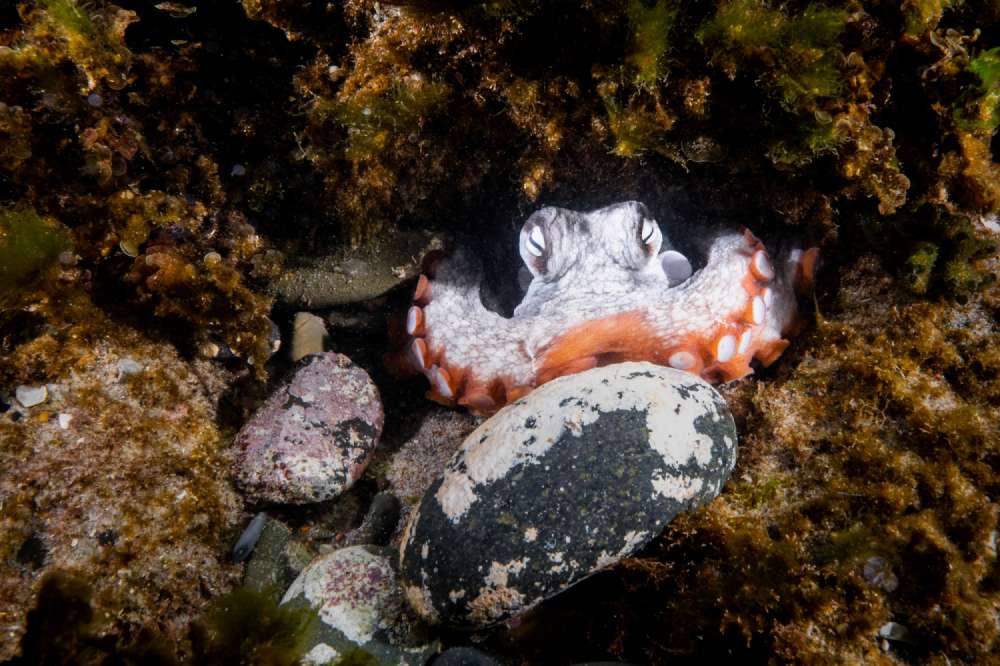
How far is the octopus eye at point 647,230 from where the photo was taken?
321cm

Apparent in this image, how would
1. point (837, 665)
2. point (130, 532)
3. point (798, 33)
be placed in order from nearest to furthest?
point (837, 665)
point (798, 33)
point (130, 532)

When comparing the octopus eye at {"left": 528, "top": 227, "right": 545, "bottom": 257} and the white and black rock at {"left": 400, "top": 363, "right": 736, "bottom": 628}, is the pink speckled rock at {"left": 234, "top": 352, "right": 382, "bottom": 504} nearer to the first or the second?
the white and black rock at {"left": 400, "top": 363, "right": 736, "bottom": 628}

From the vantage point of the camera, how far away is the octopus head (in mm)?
3229

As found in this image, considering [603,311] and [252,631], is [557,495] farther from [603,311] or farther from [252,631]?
[252,631]

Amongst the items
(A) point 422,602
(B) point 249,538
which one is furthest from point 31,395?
(A) point 422,602

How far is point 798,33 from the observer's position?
2281 millimetres

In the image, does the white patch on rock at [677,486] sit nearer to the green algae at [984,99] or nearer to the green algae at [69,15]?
the green algae at [984,99]

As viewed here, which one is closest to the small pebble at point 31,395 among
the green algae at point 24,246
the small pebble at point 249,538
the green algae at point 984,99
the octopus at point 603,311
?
the green algae at point 24,246

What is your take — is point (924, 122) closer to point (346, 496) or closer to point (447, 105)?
point (447, 105)

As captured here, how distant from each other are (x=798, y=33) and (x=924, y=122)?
0.85 m

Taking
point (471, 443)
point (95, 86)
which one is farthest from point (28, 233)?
point (471, 443)

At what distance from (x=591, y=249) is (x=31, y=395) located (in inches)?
121

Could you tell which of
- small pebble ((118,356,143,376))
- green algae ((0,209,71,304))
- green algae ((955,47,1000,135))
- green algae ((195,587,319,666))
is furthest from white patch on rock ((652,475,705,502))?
green algae ((0,209,71,304))

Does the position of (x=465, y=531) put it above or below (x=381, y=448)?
above
